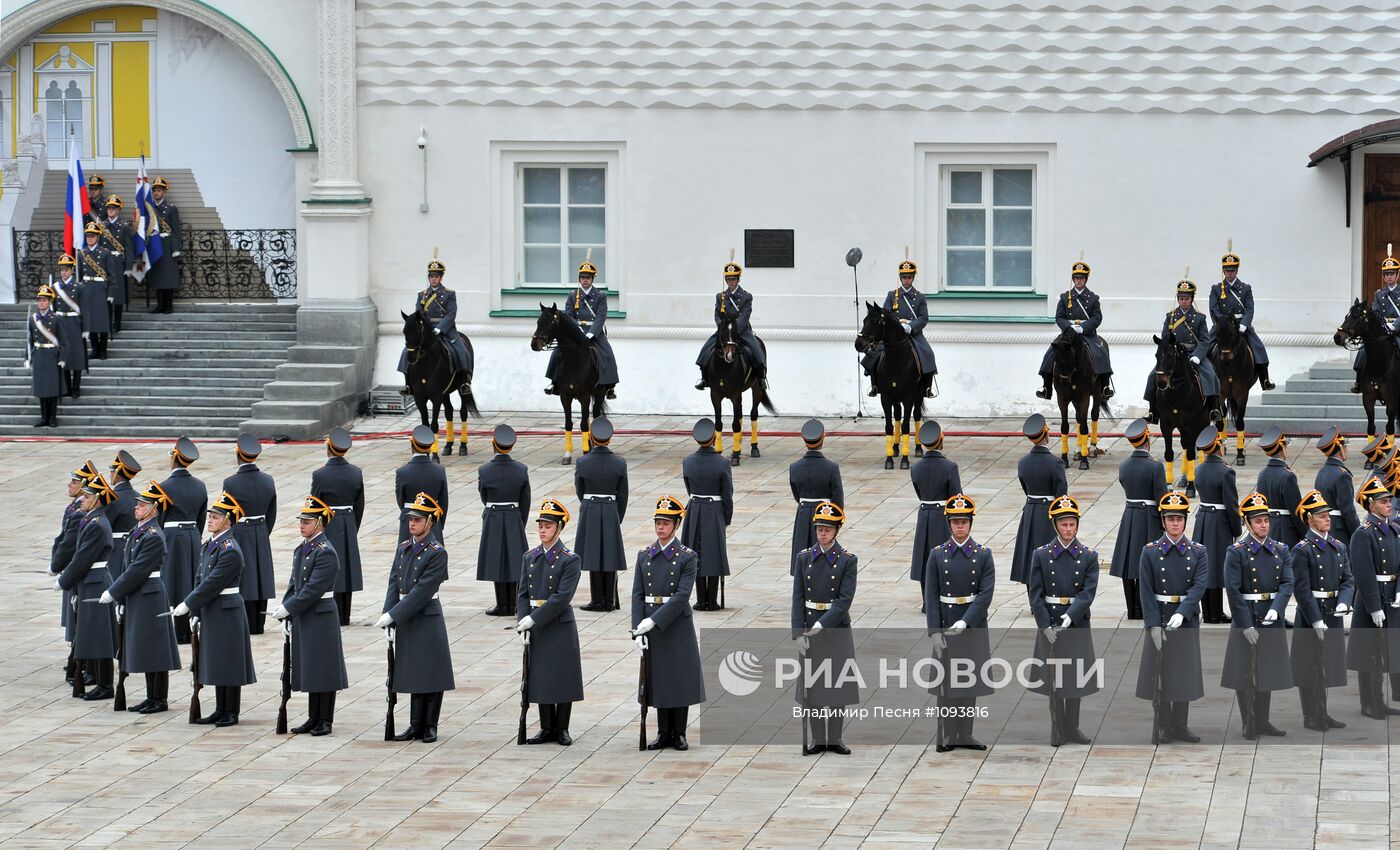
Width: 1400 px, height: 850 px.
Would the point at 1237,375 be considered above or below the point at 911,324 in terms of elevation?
below

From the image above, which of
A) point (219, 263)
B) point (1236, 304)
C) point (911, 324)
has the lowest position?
point (911, 324)

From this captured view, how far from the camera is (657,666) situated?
13.2 m

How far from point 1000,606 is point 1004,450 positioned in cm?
771

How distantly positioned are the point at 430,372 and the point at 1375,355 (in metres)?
10.2

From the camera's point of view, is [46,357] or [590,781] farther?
[46,357]

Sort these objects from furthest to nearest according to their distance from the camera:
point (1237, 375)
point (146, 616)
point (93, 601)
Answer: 1. point (1237, 375)
2. point (93, 601)
3. point (146, 616)

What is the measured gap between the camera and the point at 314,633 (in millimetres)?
13742

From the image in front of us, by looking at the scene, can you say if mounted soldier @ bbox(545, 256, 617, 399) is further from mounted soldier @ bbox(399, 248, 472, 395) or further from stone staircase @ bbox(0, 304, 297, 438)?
stone staircase @ bbox(0, 304, 297, 438)

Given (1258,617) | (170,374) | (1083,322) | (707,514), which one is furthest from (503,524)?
(170,374)

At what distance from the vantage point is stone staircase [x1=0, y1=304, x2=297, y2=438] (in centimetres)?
2694

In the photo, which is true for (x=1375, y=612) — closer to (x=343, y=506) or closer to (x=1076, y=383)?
(x=343, y=506)

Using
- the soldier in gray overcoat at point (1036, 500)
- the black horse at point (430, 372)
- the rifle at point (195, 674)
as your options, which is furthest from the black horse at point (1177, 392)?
the rifle at point (195, 674)

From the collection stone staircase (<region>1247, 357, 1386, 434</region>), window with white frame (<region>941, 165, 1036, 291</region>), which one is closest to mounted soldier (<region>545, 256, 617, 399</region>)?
window with white frame (<region>941, 165, 1036, 291</region>)

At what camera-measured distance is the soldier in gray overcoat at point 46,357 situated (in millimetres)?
26688
